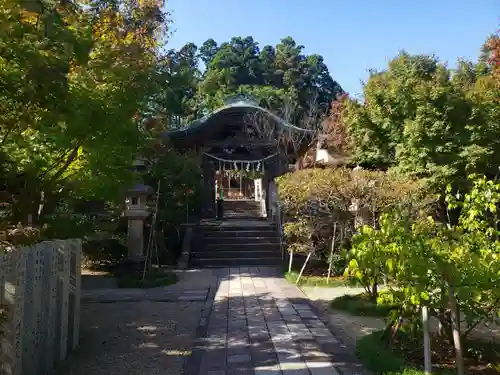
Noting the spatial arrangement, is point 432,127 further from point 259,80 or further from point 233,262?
point 259,80

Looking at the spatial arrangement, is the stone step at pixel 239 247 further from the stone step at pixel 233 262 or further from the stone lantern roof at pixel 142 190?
the stone lantern roof at pixel 142 190

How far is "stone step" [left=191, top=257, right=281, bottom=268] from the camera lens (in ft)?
40.3

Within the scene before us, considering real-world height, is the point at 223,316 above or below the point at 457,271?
below

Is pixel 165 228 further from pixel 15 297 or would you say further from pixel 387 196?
pixel 15 297

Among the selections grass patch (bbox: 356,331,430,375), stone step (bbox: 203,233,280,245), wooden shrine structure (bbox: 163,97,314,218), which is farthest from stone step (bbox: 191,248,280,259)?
grass patch (bbox: 356,331,430,375)

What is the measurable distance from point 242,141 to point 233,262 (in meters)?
5.97

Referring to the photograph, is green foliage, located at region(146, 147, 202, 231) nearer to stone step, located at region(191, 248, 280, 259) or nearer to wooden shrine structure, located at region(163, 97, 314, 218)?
stone step, located at region(191, 248, 280, 259)

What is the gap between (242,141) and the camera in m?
17.0

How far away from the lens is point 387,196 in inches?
357

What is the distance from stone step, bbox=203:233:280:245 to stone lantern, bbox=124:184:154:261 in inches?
97.6

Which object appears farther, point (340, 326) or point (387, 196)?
point (387, 196)

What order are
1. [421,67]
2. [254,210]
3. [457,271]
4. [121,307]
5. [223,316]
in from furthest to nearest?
[254,210]
[421,67]
[121,307]
[223,316]
[457,271]

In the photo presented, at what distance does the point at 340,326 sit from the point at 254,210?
16249mm

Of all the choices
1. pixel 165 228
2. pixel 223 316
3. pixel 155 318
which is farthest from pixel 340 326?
pixel 165 228
